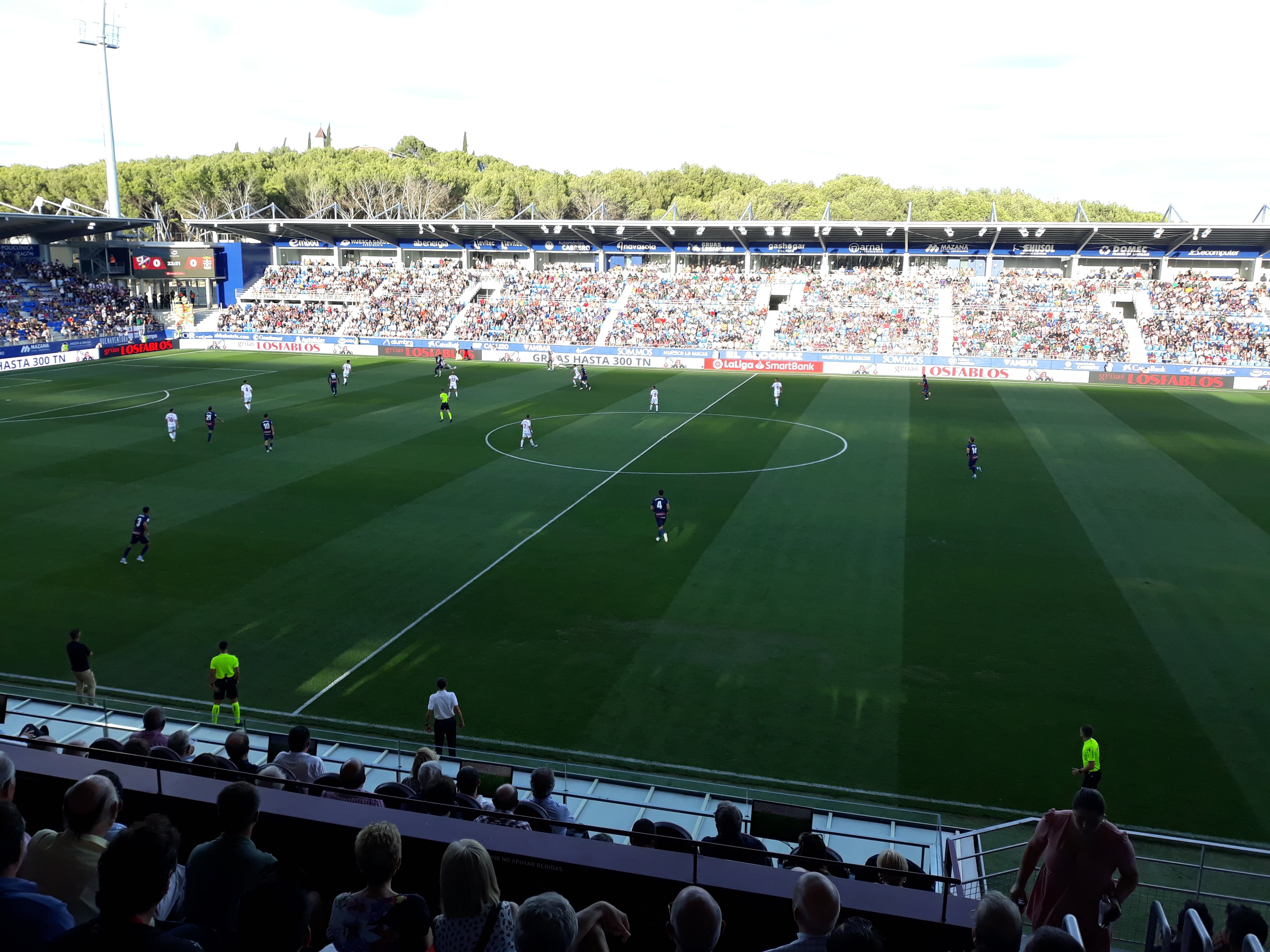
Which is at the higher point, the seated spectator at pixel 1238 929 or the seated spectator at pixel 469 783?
the seated spectator at pixel 1238 929

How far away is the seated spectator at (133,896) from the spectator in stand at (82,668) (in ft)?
40.2

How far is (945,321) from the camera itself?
6438 centimetres

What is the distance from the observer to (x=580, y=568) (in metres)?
21.1

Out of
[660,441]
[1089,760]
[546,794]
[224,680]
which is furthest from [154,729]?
[660,441]

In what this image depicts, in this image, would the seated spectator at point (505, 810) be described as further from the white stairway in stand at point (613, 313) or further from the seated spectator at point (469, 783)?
the white stairway in stand at point (613, 313)

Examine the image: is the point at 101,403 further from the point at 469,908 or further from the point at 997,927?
the point at 997,927

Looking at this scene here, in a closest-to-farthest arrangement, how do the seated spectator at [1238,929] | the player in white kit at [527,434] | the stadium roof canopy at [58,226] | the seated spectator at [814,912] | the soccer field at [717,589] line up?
the seated spectator at [814,912] → the seated spectator at [1238,929] → the soccer field at [717,589] → the player in white kit at [527,434] → the stadium roof canopy at [58,226]

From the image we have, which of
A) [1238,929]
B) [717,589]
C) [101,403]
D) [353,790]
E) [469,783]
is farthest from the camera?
[101,403]

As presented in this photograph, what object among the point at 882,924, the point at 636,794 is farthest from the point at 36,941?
the point at 636,794

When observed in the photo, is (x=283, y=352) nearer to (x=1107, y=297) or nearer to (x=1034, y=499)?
(x=1034, y=499)

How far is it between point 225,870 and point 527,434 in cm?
2961

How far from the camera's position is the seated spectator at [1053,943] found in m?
3.60

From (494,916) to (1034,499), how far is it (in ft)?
87.4

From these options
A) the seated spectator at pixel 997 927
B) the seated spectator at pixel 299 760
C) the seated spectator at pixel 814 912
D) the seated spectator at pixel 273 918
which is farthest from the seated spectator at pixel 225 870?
the seated spectator at pixel 299 760
